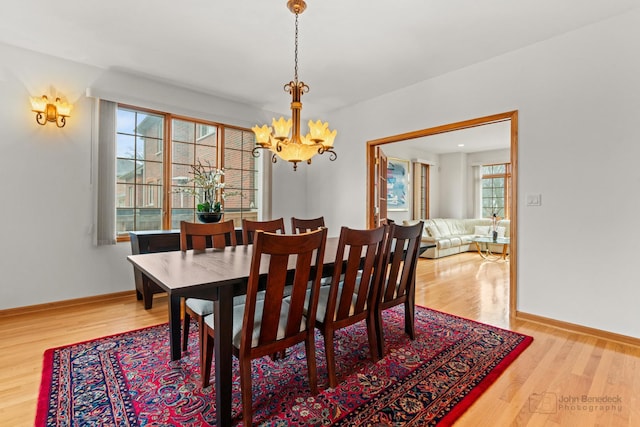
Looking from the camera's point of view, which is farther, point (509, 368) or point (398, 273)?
point (398, 273)

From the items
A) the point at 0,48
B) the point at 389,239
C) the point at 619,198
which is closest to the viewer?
the point at 389,239

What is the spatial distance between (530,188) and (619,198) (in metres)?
0.62

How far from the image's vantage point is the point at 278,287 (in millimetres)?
1517

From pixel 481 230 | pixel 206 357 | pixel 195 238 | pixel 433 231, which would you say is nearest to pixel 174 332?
pixel 206 357

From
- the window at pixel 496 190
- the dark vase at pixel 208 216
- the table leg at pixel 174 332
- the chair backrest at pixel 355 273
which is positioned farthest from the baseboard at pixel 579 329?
the window at pixel 496 190

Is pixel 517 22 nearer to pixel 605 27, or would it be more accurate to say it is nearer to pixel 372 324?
pixel 605 27

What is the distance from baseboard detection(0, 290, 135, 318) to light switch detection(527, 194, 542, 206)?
4348 millimetres

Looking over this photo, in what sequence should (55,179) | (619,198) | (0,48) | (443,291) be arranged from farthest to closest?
(443,291)
(55,179)
(0,48)
(619,198)

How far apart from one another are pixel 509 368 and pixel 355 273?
4.00ft

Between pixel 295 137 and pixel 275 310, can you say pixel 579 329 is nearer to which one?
pixel 275 310

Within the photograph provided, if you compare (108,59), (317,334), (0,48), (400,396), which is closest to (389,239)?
(400,396)

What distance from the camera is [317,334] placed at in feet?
8.66

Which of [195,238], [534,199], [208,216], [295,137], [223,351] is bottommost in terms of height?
[223,351]

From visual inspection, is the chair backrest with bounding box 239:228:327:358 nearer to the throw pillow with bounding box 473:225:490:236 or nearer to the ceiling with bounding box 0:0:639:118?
the ceiling with bounding box 0:0:639:118
